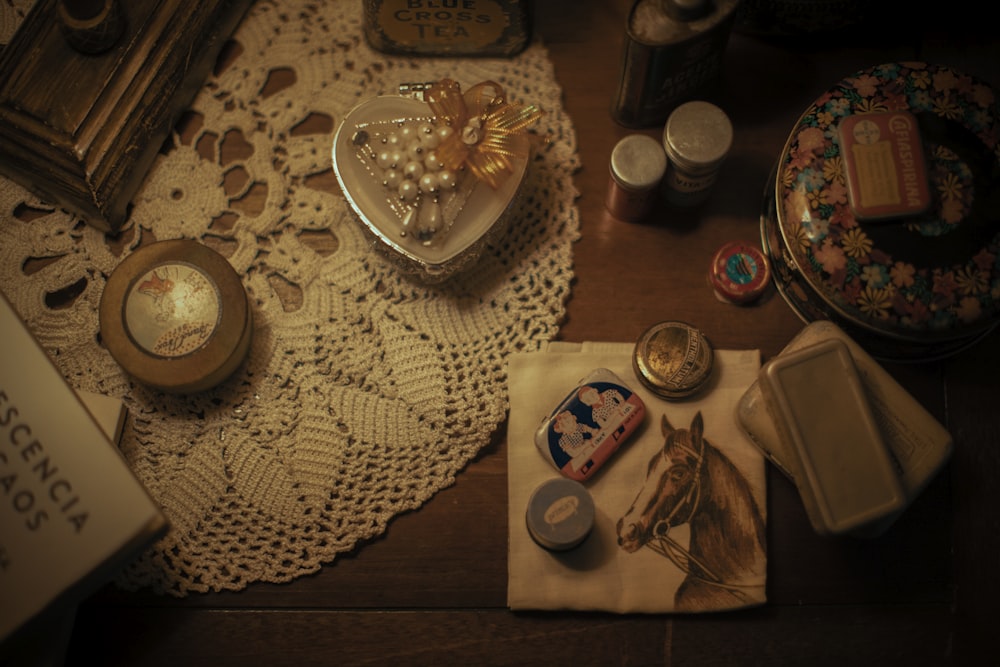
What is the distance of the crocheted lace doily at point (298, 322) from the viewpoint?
674mm

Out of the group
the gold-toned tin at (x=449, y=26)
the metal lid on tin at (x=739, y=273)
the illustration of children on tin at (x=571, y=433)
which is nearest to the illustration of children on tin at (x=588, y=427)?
the illustration of children on tin at (x=571, y=433)

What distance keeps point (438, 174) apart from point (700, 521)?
0.38m

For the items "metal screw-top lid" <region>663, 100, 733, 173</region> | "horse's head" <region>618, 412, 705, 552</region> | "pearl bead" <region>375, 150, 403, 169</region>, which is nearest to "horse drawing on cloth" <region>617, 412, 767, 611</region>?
"horse's head" <region>618, 412, 705, 552</region>

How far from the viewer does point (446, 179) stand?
68 centimetres

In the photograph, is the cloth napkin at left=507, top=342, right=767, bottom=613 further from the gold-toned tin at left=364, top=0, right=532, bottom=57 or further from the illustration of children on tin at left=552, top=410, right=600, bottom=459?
the gold-toned tin at left=364, top=0, right=532, bottom=57

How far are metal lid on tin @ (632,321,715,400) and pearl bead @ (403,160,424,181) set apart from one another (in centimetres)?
24

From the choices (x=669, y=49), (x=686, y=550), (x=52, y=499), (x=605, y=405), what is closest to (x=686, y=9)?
(x=669, y=49)

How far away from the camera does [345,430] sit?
2.27 ft

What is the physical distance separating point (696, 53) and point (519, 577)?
0.48 metres

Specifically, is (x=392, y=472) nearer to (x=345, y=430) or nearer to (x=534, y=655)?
(x=345, y=430)

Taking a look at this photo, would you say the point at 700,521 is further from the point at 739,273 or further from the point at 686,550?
the point at 739,273

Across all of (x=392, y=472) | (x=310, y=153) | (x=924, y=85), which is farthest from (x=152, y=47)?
(x=924, y=85)

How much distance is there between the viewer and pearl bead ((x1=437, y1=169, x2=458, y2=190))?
0.68m

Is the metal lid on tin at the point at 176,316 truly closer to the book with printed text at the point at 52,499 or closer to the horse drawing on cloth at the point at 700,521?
the book with printed text at the point at 52,499
